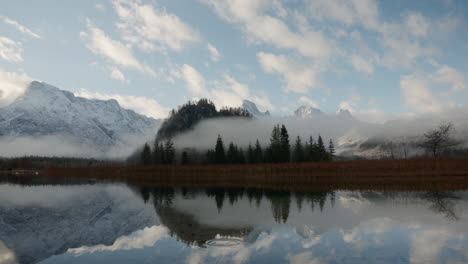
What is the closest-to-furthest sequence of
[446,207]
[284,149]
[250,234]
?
1. [250,234]
2. [446,207]
3. [284,149]

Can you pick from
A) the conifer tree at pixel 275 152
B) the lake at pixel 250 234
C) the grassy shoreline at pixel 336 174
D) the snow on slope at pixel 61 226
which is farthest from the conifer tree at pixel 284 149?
the snow on slope at pixel 61 226

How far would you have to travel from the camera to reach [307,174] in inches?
2507

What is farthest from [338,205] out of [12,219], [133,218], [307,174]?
[307,174]

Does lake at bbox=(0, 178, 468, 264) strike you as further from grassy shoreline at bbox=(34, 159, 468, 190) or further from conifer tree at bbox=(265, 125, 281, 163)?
conifer tree at bbox=(265, 125, 281, 163)

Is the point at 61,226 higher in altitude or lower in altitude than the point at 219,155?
lower

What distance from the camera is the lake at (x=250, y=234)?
1261 cm

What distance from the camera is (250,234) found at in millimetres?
16344

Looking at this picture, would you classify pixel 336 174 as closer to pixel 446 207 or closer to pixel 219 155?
pixel 446 207

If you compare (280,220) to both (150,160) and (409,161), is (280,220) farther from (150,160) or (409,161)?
(150,160)

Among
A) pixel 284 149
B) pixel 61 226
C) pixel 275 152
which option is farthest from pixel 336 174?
pixel 61 226

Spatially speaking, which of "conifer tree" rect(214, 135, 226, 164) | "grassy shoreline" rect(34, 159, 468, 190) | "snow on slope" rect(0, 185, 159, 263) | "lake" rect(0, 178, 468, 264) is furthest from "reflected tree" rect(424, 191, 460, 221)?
"conifer tree" rect(214, 135, 226, 164)

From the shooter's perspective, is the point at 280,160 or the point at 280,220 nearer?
the point at 280,220

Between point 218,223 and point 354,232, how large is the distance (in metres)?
8.31

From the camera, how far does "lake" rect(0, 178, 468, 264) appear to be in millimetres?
12609
